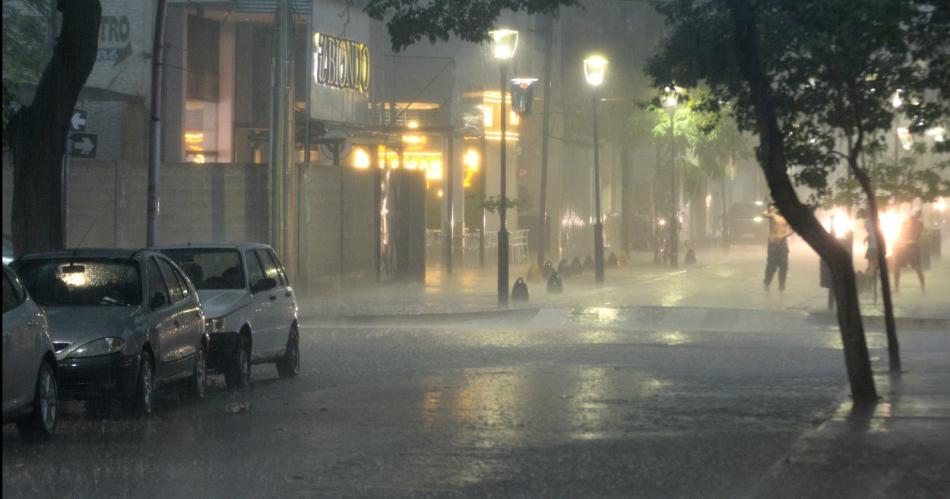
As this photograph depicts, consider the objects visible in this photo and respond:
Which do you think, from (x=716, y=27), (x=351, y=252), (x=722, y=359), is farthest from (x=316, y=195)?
(x=716, y=27)

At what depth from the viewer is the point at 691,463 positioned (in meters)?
9.86

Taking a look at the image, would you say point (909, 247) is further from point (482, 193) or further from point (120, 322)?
point (120, 322)

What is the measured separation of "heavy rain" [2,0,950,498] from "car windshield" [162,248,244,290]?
4cm

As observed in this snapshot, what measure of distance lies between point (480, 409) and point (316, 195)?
17.2 m

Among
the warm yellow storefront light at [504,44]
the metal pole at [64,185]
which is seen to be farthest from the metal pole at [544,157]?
Result: the metal pole at [64,185]

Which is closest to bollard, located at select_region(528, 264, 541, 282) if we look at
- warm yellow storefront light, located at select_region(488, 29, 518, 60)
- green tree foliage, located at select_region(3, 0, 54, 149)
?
warm yellow storefront light, located at select_region(488, 29, 518, 60)

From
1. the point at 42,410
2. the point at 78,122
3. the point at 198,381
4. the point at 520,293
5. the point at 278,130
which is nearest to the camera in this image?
the point at 42,410

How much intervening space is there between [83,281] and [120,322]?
100 cm

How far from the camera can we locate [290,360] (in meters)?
16.4

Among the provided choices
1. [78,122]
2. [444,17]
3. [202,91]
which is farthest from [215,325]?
[202,91]

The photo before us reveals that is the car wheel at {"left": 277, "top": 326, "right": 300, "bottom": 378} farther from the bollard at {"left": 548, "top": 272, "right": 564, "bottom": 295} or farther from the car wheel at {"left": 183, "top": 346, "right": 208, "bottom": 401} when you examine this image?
the bollard at {"left": 548, "top": 272, "right": 564, "bottom": 295}

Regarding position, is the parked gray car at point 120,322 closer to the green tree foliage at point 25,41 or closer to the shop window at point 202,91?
the green tree foliage at point 25,41

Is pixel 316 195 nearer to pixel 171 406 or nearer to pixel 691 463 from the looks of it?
pixel 171 406

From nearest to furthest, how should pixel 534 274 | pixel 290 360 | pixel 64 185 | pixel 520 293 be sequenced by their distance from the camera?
pixel 290 360 → pixel 64 185 → pixel 520 293 → pixel 534 274
